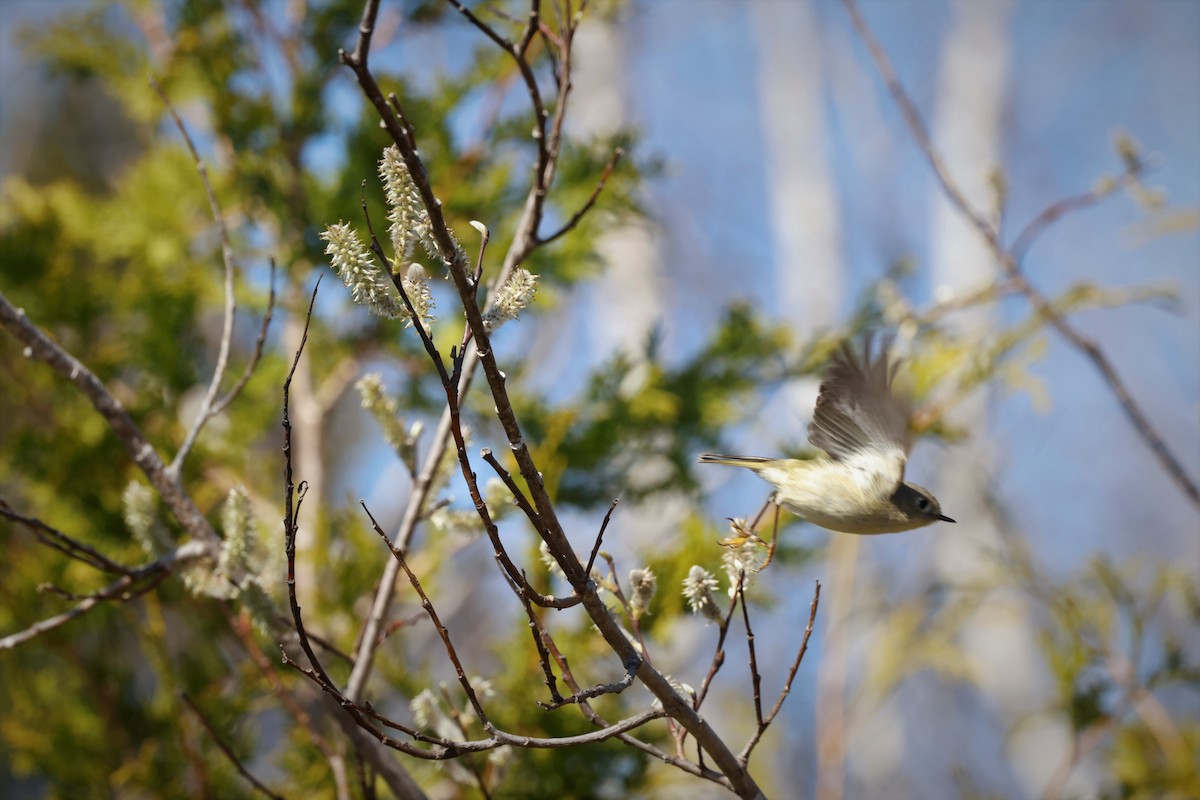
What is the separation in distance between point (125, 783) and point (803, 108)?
660cm

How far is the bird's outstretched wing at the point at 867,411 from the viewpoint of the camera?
1026 mm

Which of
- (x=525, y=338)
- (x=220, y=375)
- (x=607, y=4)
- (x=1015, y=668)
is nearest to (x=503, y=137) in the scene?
(x=607, y=4)

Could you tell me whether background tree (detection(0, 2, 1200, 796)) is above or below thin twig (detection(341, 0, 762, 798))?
above

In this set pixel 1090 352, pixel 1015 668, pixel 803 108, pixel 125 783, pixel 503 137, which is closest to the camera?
pixel 1090 352

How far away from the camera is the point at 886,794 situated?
6.66m

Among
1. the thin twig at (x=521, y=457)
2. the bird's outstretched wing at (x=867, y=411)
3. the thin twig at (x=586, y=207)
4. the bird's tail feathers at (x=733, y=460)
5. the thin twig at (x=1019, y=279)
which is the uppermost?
the thin twig at (x=1019, y=279)

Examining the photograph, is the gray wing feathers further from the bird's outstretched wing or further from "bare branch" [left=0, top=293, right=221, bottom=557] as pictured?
"bare branch" [left=0, top=293, right=221, bottom=557]

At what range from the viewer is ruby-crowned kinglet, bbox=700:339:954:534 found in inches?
40.6

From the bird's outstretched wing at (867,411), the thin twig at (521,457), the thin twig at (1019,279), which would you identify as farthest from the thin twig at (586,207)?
the thin twig at (1019,279)

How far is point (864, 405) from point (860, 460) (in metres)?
0.08

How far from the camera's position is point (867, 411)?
104cm

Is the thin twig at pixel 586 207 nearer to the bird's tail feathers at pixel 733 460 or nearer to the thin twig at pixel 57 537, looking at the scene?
the bird's tail feathers at pixel 733 460

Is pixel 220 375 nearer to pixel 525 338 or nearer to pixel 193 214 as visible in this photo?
pixel 193 214

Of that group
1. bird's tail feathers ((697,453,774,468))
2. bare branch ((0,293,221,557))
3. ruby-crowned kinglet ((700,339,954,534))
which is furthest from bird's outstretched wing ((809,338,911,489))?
bare branch ((0,293,221,557))
